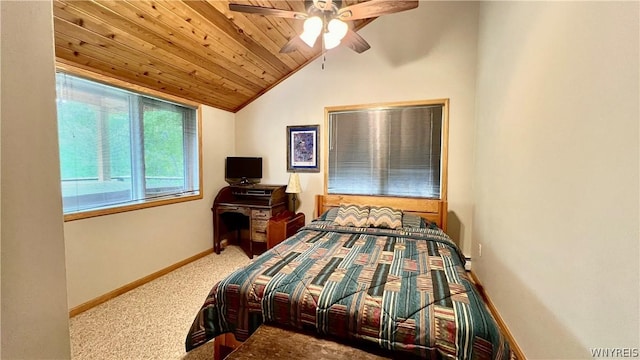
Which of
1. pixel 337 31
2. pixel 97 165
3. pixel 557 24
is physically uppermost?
pixel 337 31

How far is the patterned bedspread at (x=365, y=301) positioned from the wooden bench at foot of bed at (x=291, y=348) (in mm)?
68

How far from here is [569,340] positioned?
1.19 m

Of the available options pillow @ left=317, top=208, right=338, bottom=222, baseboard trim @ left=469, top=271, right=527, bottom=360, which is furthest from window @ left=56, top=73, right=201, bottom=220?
baseboard trim @ left=469, top=271, right=527, bottom=360

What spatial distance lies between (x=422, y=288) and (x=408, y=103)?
2.44m

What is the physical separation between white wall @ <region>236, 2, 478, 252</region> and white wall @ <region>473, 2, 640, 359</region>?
926 millimetres

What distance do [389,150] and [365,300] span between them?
92.5 inches

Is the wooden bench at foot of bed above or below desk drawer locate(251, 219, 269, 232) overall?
below

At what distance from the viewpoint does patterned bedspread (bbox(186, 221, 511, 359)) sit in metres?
1.18

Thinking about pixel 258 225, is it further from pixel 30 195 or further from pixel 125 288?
pixel 30 195

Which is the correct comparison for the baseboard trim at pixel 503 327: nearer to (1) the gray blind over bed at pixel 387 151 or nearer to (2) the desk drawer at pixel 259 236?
(1) the gray blind over bed at pixel 387 151

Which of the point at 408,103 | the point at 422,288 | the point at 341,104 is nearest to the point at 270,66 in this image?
the point at 341,104

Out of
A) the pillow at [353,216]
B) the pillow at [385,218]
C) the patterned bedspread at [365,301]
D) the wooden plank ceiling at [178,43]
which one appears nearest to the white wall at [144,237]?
the wooden plank ceiling at [178,43]

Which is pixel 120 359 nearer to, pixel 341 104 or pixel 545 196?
pixel 545 196

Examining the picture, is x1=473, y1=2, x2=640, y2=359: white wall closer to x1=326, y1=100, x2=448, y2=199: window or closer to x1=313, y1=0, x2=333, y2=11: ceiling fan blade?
x1=326, y1=100, x2=448, y2=199: window
